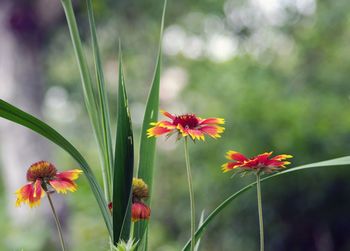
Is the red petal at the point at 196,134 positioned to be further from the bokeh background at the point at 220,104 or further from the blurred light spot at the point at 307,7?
the blurred light spot at the point at 307,7

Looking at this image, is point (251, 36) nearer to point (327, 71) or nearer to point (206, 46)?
point (206, 46)

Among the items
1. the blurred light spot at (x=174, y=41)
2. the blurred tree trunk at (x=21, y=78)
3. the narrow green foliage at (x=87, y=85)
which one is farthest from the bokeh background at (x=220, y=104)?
the narrow green foliage at (x=87, y=85)

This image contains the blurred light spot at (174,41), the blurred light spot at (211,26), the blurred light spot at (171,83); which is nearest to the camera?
the blurred light spot at (171,83)

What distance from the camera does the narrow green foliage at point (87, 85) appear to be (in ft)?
2.81

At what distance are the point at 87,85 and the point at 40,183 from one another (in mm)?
147

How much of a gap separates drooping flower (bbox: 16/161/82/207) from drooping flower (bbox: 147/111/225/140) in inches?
4.6

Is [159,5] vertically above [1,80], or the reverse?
[159,5]

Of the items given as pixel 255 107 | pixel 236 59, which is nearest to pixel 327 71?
pixel 236 59

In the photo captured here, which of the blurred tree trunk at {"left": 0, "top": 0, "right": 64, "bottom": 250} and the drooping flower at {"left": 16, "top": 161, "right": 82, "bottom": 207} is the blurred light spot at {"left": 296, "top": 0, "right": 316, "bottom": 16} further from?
the drooping flower at {"left": 16, "top": 161, "right": 82, "bottom": 207}

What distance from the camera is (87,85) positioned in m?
0.87

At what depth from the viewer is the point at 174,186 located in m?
5.67

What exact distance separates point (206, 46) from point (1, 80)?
342cm

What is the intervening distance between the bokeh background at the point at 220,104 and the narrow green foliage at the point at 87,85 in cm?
172

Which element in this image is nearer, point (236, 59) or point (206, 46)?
point (236, 59)
